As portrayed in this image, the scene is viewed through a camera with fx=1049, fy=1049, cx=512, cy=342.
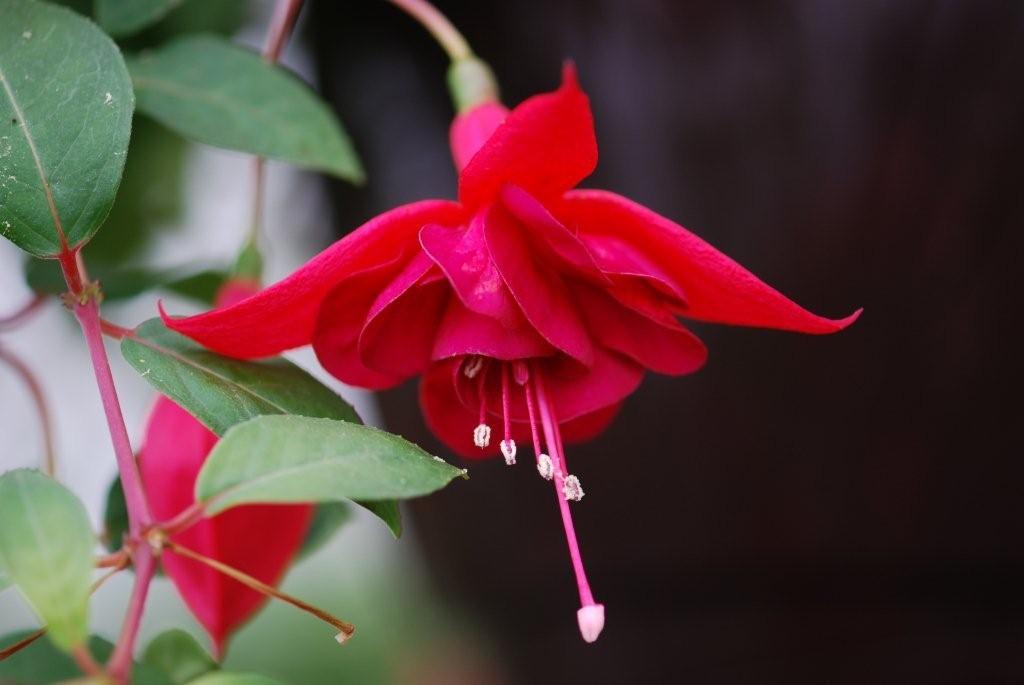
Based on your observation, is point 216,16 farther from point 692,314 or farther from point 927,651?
point 927,651

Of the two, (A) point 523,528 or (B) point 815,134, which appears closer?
(B) point 815,134

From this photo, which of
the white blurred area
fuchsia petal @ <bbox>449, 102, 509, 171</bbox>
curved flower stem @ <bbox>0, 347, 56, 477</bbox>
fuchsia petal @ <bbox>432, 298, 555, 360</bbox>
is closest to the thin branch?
fuchsia petal @ <bbox>432, 298, 555, 360</bbox>

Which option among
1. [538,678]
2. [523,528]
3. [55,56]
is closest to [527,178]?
[55,56]

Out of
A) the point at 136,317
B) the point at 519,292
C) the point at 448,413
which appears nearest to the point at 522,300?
the point at 519,292

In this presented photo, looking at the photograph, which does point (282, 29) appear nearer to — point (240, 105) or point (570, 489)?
point (240, 105)

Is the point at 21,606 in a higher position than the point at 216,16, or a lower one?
lower

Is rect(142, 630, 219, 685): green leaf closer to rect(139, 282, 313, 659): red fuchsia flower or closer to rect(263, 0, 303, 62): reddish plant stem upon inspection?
rect(139, 282, 313, 659): red fuchsia flower

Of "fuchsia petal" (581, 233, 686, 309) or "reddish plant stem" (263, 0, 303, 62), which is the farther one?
"reddish plant stem" (263, 0, 303, 62)
